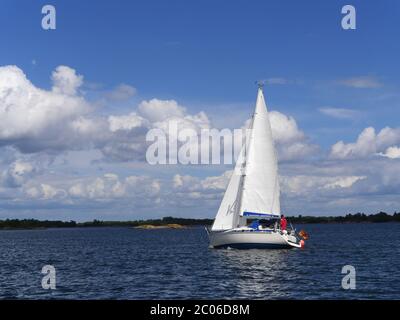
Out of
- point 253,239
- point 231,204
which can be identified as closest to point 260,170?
point 231,204

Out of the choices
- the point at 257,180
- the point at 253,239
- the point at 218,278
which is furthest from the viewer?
the point at 257,180

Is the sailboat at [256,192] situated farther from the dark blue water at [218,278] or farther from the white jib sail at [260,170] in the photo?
the dark blue water at [218,278]

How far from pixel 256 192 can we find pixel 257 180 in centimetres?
161

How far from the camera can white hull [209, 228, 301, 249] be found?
68688mm

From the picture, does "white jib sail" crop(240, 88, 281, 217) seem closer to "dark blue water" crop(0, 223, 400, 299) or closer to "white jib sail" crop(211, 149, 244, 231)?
"white jib sail" crop(211, 149, 244, 231)

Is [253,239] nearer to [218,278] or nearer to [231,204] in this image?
[231,204]

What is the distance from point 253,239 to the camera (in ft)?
226

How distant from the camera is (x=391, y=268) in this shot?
2216 inches

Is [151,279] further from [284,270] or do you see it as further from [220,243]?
[220,243]

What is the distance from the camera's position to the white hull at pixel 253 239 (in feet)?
225

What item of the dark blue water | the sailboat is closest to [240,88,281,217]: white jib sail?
the sailboat

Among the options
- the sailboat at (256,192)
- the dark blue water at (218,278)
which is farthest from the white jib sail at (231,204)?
the dark blue water at (218,278)
